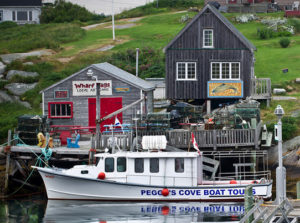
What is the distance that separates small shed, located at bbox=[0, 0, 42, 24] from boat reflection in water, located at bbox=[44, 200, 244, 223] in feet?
190

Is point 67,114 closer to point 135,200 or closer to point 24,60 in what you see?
point 135,200

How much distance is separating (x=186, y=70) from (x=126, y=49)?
23794 mm

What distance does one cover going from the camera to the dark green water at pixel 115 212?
1275 inches

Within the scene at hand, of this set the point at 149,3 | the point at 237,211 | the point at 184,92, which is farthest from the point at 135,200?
the point at 149,3

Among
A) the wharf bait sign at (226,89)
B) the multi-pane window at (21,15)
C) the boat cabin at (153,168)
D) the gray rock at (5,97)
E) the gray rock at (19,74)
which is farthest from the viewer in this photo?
the multi-pane window at (21,15)

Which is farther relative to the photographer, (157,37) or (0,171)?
(157,37)

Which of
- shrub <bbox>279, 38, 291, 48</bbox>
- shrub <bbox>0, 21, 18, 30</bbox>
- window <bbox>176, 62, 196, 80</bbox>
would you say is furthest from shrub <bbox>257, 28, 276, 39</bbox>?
shrub <bbox>0, 21, 18, 30</bbox>

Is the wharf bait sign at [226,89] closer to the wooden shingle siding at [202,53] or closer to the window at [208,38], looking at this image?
the wooden shingle siding at [202,53]

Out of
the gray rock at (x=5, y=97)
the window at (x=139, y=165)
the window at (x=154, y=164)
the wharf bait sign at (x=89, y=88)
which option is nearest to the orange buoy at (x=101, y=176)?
the window at (x=139, y=165)

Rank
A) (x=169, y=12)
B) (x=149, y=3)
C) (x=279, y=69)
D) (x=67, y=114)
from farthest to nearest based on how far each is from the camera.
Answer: (x=149, y=3) → (x=169, y=12) → (x=279, y=69) → (x=67, y=114)

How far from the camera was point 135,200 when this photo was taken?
3572cm

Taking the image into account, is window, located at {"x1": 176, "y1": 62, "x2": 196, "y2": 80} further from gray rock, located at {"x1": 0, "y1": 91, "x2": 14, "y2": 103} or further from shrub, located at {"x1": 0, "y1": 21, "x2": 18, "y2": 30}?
shrub, located at {"x1": 0, "y1": 21, "x2": 18, "y2": 30}

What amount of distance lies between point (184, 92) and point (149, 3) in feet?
173

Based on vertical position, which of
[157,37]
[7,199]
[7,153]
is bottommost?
[7,199]
